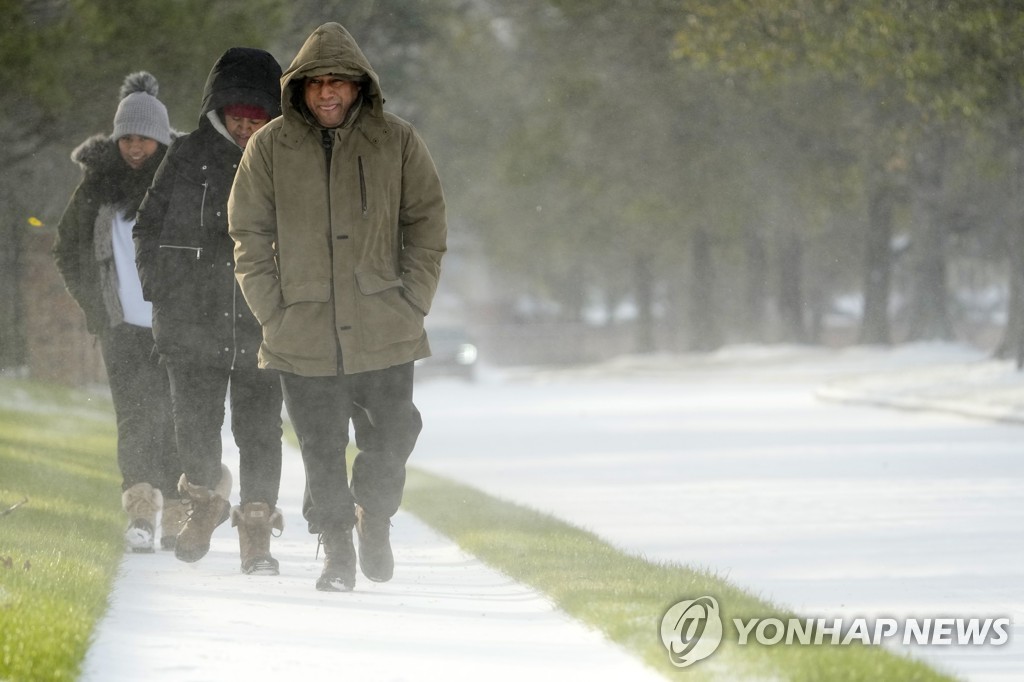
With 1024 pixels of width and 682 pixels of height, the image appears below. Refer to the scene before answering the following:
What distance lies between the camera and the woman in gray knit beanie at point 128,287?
8562 mm

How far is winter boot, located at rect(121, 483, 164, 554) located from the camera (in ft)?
27.7

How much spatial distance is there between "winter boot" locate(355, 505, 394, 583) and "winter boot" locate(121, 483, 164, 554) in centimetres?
132

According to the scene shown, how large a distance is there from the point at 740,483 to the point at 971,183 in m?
33.8

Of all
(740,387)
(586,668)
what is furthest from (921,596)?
(740,387)

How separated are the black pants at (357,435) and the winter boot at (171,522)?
138 centimetres

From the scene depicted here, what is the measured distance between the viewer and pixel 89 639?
5.83 m

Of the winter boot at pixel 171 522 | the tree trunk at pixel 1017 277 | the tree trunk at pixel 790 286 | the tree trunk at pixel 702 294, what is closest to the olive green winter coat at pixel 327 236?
the winter boot at pixel 171 522

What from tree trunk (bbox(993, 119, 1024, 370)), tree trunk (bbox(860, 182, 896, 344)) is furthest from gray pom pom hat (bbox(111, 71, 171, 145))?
tree trunk (bbox(860, 182, 896, 344))

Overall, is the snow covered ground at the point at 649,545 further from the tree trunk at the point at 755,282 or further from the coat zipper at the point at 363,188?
the tree trunk at the point at 755,282

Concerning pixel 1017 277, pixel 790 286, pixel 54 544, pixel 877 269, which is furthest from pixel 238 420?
pixel 790 286

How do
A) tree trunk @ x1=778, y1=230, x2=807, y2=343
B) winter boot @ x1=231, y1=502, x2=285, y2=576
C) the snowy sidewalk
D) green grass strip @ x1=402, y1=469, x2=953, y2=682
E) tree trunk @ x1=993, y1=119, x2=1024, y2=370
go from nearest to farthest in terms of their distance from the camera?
green grass strip @ x1=402, y1=469, x2=953, y2=682 → the snowy sidewalk → winter boot @ x1=231, y1=502, x2=285, y2=576 → tree trunk @ x1=993, y1=119, x2=1024, y2=370 → tree trunk @ x1=778, y1=230, x2=807, y2=343

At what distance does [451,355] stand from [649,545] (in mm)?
32711

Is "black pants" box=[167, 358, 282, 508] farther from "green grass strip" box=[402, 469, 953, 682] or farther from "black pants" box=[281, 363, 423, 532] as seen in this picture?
"green grass strip" box=[402, 469, 953, 682]

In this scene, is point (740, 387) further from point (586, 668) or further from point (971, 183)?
point (586, 668)
